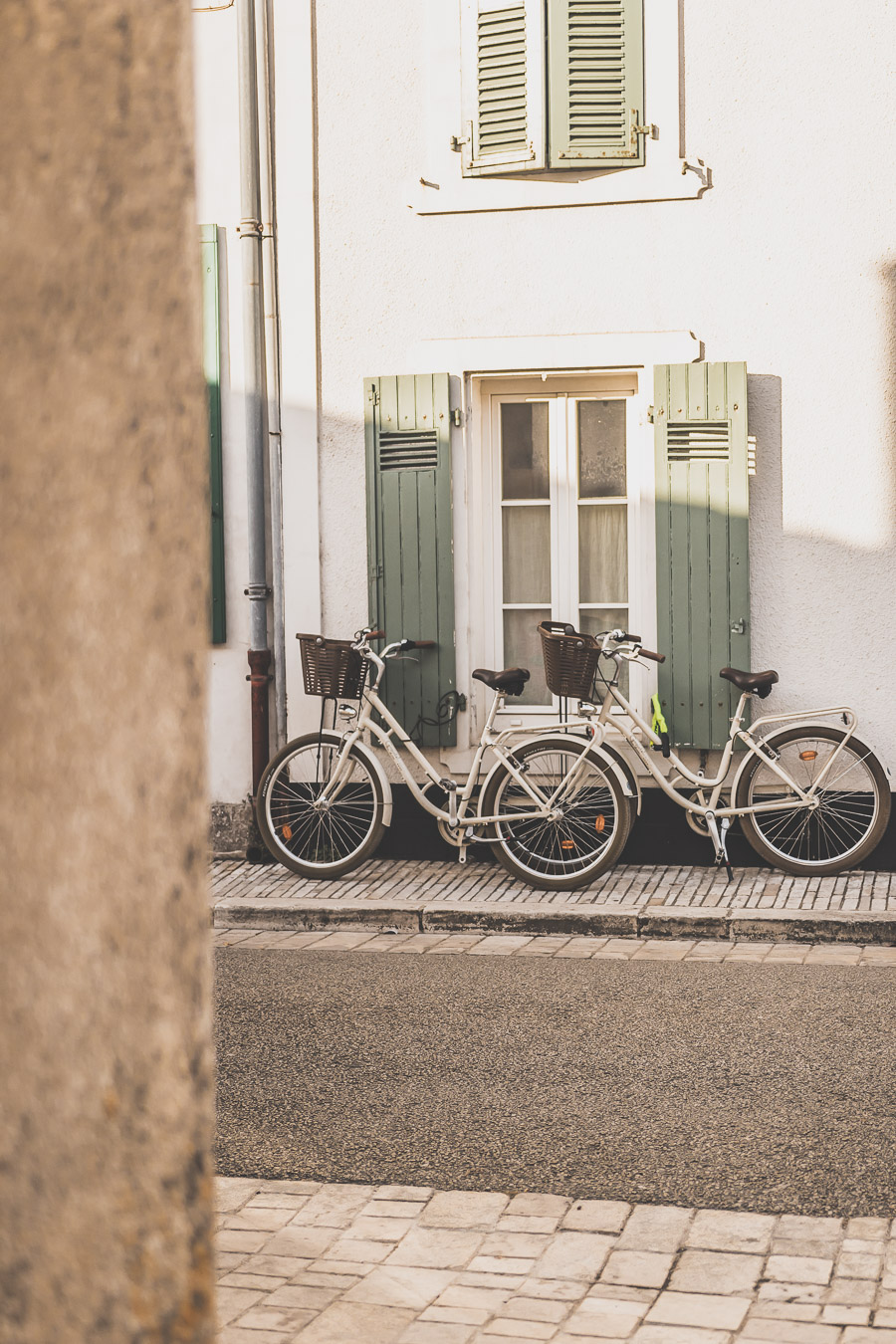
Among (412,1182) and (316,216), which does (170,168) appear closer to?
(412,1182)

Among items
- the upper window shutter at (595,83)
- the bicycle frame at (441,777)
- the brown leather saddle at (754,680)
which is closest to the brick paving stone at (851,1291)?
the bicycle frame at (441,777)

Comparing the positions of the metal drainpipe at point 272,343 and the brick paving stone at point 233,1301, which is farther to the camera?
the metal drainpipe at point 272,343

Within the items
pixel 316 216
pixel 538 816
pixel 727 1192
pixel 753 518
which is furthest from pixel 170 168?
pixel 316 216

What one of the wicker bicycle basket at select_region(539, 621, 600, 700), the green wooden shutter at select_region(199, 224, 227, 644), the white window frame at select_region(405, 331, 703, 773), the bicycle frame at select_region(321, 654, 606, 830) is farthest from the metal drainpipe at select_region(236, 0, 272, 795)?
the wicker bicycle basket at select_region(539, 621, 600, 700)

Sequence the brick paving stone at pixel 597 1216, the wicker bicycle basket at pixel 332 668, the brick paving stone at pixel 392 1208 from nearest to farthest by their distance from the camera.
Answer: the brick paving stone at pixel 597 1216 < the brick paving stone at pixel 392 1208 < the wicker bicycle basket at pixel 332 668

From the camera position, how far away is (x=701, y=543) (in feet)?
26.0

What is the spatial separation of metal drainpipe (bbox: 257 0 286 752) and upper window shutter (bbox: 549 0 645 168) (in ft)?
5.12

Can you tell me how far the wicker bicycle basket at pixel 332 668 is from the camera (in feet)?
26.0

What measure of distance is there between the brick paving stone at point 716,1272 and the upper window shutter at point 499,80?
618 centimetres

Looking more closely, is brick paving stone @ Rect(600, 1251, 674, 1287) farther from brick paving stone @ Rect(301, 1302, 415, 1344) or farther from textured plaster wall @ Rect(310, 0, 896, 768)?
textured plaster wall @ Rect(310, 0, 896, 768)

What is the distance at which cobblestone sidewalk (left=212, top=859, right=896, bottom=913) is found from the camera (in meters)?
7.16

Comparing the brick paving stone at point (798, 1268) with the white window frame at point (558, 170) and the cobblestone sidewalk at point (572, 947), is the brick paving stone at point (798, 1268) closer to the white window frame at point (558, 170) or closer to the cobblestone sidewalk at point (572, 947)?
the cobblestone sidewalk at point (572, 947)

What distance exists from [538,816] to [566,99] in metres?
3.72

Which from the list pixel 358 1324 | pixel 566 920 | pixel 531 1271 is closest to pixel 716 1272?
pixel 531 1271
